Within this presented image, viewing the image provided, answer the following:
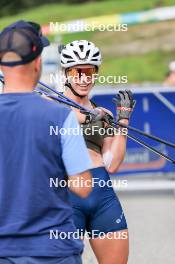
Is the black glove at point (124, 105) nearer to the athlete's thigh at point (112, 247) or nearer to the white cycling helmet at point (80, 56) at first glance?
the white cycling helmet at point (80, 56)

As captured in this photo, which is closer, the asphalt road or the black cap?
the black cap

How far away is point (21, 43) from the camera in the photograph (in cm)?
418

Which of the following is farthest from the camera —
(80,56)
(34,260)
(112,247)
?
(80,56)

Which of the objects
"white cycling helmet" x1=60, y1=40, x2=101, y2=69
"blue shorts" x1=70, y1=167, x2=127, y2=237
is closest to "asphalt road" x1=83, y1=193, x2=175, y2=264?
"blue shorts" x1=70, y1=167, x2=127, y2=237

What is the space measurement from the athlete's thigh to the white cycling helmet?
1.17 m

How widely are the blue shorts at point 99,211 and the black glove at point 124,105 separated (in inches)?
14.4

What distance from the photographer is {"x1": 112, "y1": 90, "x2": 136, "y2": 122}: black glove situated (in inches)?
234

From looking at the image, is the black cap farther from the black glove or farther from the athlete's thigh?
the athlete's thigh

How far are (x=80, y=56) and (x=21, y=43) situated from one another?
2.18 metres

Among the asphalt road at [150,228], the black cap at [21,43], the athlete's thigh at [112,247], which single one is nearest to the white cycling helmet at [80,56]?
the athlete's thigh at [112,247]

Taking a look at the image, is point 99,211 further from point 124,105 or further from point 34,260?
point 34,260

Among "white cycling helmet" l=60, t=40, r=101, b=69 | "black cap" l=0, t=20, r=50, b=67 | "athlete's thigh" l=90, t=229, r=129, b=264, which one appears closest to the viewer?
"black cap" l=0, t=20, r=50, b=67

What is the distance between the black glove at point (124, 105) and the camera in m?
5.95

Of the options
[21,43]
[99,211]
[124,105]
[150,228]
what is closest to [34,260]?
[21,43]
